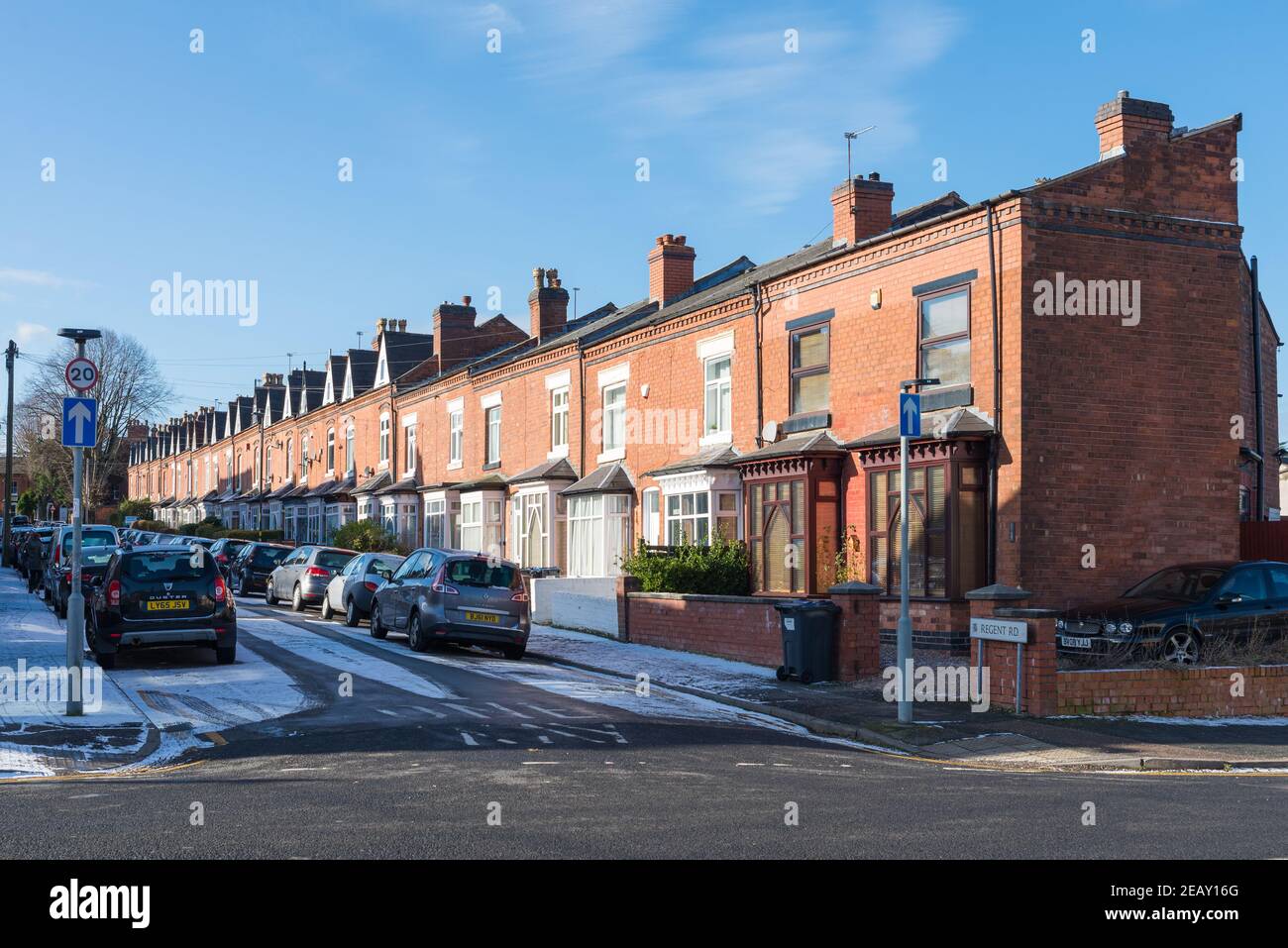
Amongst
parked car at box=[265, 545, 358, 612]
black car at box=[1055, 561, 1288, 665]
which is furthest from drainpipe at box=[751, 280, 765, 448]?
parked car at box=[265, 545, 358, 612]

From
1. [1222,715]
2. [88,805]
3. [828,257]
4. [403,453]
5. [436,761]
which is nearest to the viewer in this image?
[88,805]

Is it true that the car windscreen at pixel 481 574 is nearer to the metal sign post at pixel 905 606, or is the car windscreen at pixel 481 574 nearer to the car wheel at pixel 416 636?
the car wheel at pixel 416 636

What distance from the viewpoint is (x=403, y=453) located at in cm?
4791

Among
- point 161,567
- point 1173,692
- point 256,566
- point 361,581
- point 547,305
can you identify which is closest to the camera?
point 1173,692

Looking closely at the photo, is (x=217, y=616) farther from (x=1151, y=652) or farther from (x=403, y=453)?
(x=403, y=453)

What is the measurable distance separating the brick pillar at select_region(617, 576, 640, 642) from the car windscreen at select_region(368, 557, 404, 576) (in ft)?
15.3

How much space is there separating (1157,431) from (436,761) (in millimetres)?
14146

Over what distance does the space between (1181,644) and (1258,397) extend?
1366 centimetres

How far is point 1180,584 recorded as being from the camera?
17719mm

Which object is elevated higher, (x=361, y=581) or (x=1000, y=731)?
(x=361, y=581)

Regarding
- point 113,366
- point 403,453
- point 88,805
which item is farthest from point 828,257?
point 113,366

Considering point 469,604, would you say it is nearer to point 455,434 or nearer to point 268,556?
point 268,556

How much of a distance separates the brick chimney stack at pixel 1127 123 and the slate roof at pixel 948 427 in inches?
190

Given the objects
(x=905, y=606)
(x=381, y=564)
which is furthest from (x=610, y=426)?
(x=905, y=606)
